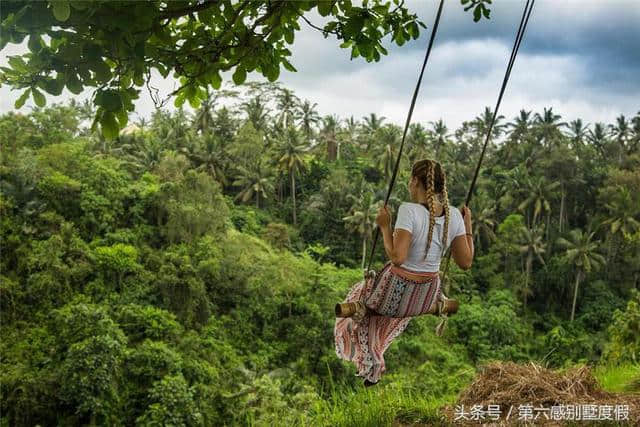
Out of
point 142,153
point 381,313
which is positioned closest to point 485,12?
point 381,313

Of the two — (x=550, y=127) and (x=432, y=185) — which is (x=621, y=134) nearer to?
(x=550, y=127)

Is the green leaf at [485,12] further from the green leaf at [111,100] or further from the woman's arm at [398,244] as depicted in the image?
the green leaf at [111,100]

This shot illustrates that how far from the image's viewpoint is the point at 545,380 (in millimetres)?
4199

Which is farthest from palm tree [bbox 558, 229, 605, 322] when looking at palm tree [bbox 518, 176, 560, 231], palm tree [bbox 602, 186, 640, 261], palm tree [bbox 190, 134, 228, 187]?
palm tree [bbox 190, 134, 228, 187]

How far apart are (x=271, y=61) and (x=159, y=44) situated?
1.74 ft

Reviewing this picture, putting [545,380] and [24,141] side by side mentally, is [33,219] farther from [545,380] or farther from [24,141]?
[545,380]

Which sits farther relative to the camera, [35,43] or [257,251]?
[257,251]

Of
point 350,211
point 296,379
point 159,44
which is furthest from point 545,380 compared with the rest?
point 350,211

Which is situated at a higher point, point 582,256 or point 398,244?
point 398,244

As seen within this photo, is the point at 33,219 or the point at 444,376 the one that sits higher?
the point at 33,219

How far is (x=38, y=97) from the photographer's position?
2.06 meters

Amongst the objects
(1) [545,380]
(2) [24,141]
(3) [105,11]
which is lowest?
(1) [545,380]

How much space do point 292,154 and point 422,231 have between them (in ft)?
109

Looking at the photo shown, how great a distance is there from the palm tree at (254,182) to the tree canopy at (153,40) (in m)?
31.8
